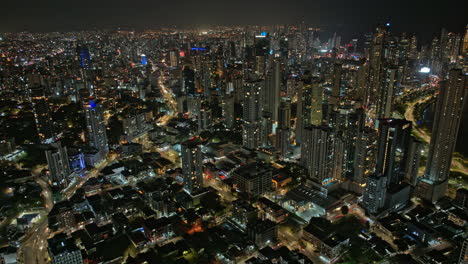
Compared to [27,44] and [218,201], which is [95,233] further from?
[27,44]

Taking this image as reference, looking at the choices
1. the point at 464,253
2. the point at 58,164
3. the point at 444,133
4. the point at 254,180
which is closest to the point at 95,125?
the point at 58,164

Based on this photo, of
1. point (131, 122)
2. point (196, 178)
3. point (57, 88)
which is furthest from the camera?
point (57, 88)

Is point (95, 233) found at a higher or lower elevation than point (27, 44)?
lower

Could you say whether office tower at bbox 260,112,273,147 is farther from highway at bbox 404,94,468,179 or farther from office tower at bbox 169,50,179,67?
office tower at bbox 169,50,179,67

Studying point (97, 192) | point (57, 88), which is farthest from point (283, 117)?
point (57, 88)

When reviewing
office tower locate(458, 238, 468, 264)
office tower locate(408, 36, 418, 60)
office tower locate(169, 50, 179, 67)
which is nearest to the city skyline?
office tower locate(458, 238, 468, 264)

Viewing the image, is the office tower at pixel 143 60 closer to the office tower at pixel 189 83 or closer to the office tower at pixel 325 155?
the office tower at pixel 189 83
